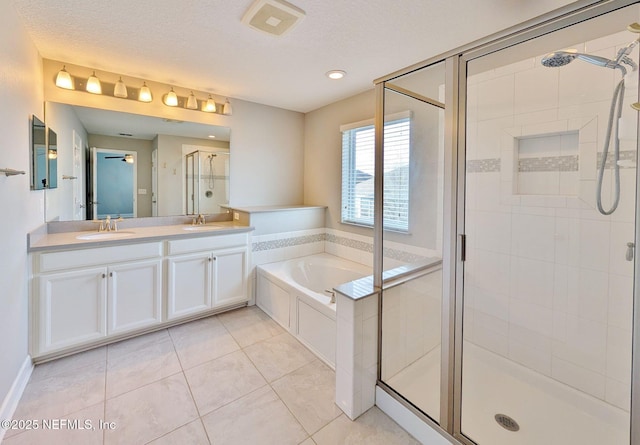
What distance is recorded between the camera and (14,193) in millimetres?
1758

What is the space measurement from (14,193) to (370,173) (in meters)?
2.79

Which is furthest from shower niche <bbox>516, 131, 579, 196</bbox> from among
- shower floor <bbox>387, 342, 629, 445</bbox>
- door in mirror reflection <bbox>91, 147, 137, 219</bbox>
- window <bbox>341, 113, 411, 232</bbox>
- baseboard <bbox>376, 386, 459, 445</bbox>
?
door in mirror reflection <bbox>91, 147, 137, 219</bbox>

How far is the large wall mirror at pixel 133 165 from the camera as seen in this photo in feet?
8.52

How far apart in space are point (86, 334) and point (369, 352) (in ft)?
7.10

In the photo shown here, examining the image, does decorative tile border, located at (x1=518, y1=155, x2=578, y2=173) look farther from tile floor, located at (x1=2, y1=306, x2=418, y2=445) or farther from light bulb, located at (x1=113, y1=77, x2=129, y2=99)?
light bulb, located at (x1=113, y1=77, x2=129, y2=99)

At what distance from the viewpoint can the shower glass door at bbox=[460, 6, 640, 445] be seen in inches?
61.9

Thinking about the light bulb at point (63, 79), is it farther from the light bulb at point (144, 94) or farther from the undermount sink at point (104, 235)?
the undermount sink at point (104, 235)

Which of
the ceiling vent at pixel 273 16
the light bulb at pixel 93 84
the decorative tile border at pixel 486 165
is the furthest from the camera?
the light bulb at pixel 93 84

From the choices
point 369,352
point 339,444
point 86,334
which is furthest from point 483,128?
point 86,334

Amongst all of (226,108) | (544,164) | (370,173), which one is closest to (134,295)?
Answer: (226,108)

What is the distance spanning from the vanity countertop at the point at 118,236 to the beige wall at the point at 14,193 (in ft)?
0.48

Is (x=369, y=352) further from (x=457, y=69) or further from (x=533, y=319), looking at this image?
(x=457, y=69)

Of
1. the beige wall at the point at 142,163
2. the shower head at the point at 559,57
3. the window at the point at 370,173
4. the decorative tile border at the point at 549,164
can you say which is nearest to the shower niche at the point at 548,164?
the decorative tile border at the point at 549,164

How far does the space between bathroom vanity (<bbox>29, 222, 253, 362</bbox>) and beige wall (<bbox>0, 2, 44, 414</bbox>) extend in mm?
131
